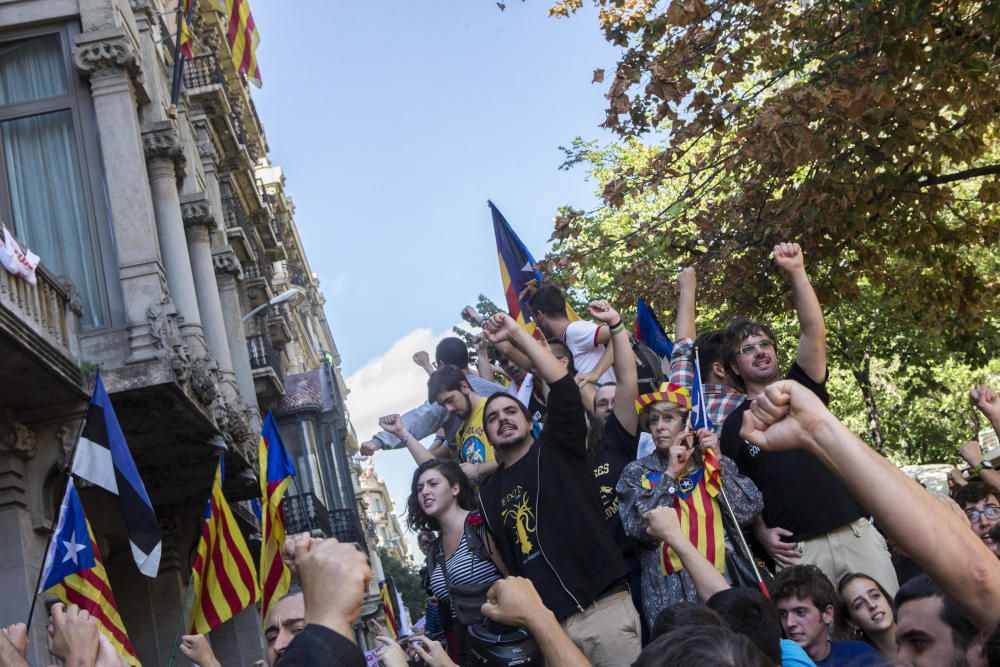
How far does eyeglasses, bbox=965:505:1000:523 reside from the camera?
22.7 ft

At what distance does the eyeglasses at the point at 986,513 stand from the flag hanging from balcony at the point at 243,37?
1641cm

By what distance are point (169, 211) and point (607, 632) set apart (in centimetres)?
1390

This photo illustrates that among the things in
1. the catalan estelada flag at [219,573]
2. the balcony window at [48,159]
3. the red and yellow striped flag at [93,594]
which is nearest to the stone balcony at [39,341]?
the balcony window at [48,159]

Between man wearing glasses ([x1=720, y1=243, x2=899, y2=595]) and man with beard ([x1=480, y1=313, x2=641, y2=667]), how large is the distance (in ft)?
2.70

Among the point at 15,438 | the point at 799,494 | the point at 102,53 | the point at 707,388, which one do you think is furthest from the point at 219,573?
the point at 102,53

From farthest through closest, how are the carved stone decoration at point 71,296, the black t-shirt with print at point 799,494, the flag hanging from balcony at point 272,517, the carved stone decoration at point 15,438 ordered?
the carved stone decoration at point 71,296
the carved stone decoration at point 15,438
the flag hanging from balcony at point 272,517
the black t-shirt with print at point 799,494

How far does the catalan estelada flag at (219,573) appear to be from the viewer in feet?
33.4

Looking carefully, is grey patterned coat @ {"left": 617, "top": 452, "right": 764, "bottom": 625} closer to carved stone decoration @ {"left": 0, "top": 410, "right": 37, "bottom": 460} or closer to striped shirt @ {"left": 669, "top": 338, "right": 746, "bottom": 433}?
striped shirt @ {"left": 669, "top": 338, "right": 746, "bottom": 433}

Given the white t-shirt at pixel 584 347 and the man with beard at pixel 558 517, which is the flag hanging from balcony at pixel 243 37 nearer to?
the white t-shirt at pixel 584 347

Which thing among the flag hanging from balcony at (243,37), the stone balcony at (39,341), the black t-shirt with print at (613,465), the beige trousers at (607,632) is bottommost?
the beige trousers at (607,632)

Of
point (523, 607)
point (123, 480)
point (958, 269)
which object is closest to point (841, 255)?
point (958, 269)

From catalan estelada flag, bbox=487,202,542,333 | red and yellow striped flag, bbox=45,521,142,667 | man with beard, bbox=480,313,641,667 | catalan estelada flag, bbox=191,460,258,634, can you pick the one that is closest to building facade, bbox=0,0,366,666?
catalan estelada flag, bbox=191,460,258,634

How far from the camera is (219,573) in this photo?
1039 cm

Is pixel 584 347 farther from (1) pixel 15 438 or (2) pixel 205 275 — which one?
(2) pixel 205 275
